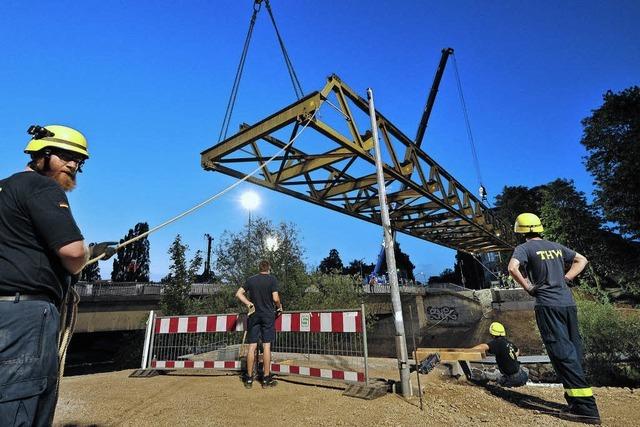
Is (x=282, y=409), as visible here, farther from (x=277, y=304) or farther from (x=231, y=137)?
(x=231, y=137)

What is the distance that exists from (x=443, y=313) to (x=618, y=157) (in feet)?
55.2

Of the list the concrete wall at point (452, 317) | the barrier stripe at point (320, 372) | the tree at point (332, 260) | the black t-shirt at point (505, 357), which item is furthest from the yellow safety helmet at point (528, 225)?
the tree at point (332, 260)

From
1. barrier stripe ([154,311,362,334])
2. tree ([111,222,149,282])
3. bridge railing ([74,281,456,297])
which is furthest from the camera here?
tree ([111,222,149,282])

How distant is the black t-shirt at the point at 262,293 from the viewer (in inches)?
218

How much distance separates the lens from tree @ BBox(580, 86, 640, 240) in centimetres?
2122

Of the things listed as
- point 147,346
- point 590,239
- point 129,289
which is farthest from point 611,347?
point 129,289

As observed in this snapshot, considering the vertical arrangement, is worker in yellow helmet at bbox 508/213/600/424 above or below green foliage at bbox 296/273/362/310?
below

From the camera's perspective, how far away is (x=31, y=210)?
5.55 feet

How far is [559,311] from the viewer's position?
12.4 feet

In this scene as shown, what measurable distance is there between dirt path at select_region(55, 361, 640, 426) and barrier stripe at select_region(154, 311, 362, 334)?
92cm

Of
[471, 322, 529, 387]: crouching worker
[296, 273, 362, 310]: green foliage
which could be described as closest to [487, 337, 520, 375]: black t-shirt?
[471, 322, 529, 387]: crouching worker

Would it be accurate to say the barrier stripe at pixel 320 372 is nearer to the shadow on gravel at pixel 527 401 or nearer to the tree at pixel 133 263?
the shadow on gravel at pixel 527 401

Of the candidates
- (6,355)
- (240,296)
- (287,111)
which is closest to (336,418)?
(240,296)

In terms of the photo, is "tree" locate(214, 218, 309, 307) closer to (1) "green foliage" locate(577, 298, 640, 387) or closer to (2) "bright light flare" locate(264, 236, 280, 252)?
(2) "bright light flare" locate(264, 236, 280, 252)
